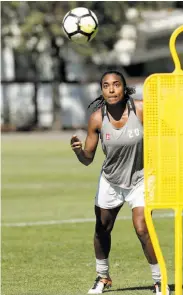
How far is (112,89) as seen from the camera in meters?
8.16

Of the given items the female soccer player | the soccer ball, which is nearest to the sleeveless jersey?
the female soccer player

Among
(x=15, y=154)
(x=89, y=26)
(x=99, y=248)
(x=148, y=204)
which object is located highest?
(x=89, y=26)

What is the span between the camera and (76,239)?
40.0 ft

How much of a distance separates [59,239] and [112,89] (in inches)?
177

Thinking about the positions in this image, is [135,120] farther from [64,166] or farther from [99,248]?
[64,166]

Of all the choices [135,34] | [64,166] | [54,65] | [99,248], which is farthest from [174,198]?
[135,34]

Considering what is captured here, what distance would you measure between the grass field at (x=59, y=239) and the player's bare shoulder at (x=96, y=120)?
1.55 m

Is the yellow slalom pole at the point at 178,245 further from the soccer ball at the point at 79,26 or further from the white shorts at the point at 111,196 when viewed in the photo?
the soccer ball at the point at 79,26

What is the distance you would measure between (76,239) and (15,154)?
16.7m

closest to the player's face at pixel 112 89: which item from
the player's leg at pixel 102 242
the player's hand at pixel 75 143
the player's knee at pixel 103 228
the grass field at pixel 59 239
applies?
the player's hand at pixel 75 143

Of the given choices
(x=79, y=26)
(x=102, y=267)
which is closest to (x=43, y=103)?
(x=79, y=26)

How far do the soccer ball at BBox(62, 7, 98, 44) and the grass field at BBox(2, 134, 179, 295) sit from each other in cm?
249

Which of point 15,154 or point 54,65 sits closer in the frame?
point 15,154

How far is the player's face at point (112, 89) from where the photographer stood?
8141mm
